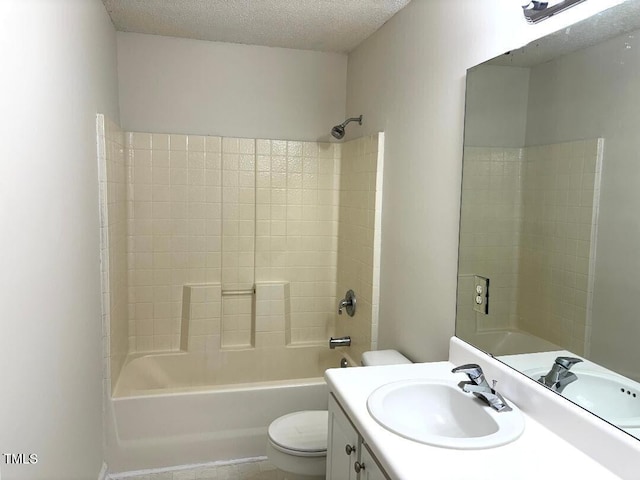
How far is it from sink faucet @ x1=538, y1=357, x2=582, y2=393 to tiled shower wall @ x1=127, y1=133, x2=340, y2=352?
213 centimetres

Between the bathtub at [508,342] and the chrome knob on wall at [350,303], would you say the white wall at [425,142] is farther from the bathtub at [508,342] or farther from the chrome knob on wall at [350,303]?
the chrome knob on wall at [350,303]

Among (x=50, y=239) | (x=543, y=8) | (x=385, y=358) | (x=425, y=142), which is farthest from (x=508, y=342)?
(x=50, y=239)

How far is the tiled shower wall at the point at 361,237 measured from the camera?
2.72 metres

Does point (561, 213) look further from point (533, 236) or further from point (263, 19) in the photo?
point (263, 19)

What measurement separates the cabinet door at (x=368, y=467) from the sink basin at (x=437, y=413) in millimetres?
109

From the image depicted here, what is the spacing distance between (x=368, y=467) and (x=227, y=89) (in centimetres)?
255

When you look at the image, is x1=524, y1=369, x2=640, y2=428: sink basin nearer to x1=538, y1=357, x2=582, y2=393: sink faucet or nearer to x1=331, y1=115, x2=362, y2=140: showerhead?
x1=538, y1=357, x2=582, y2=393: sink faucet

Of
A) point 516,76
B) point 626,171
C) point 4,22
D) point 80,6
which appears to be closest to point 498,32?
point 516,76

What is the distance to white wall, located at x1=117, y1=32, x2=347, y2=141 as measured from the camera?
119 inches

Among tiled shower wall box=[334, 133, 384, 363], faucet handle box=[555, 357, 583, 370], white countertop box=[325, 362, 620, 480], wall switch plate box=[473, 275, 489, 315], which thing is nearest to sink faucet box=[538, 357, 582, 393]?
faucet handle box=[555, 357, 583, 370]

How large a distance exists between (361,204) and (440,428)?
162cm

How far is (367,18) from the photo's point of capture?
258 centimetres

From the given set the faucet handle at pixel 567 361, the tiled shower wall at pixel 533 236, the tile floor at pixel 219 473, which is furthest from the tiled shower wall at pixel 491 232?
the tile floor at pixel 219 473

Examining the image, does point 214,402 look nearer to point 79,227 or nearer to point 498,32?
point 79,227
